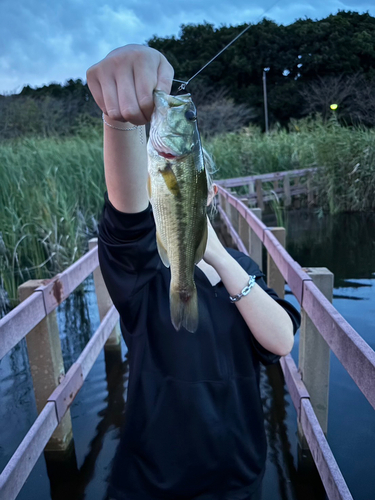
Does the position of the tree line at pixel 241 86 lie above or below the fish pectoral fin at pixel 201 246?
above

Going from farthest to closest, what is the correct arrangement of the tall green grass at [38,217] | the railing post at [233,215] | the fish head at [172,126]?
the railing post at [233,215] < the tall green grass at [38,217] < the fish head at [172,126]

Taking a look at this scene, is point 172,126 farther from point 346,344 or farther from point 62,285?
point 62,285

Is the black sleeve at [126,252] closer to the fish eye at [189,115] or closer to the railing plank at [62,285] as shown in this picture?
the fish eye at [189,115]

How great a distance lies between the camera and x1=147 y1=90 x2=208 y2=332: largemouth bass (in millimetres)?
966

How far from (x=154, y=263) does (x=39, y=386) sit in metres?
1.39

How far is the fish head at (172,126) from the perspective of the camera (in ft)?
3.14

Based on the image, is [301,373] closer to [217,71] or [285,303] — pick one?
[285,303]

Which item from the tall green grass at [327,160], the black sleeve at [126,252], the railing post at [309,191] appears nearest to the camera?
the black sleeve at [126,252]

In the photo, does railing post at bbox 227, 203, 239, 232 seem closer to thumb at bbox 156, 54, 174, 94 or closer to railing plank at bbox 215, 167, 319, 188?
railing plank at bbox 215, 167, 319, 188

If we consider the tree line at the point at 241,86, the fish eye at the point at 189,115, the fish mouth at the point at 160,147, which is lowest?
A: the fish mouth at the point at 160,147

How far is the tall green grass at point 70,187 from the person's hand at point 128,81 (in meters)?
3.73

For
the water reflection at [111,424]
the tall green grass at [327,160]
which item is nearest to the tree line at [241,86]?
the tall green grass at [327,160]

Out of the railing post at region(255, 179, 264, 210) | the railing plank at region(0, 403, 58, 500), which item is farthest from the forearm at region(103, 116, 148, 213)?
the railing post at region(255, 179, 264, 210)

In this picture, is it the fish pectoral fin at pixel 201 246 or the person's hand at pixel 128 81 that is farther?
the fish pectoral fin at pixel 201 246
